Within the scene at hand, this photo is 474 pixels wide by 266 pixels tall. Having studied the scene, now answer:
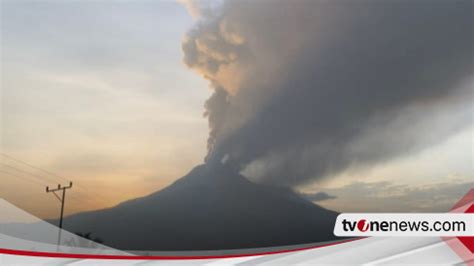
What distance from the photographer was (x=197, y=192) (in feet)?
7.63

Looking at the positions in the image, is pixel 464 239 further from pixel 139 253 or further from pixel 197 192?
pixel 139 253

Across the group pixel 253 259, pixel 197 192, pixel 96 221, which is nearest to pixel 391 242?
pixel 253 259

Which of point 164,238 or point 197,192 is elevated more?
point 197,192

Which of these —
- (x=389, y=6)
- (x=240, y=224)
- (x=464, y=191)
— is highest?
(x=389, y=6)

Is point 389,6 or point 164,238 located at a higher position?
point 389,6

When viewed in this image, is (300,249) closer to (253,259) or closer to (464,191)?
(253,259)

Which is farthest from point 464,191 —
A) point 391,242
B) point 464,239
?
point 391,242

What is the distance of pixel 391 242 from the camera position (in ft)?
7.34

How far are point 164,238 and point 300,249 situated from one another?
30.1 inches

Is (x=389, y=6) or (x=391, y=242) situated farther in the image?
(x=389, y=6)

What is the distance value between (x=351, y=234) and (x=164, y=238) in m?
1.04

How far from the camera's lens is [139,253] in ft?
7.64

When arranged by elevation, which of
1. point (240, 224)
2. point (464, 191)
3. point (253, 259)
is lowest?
point (253, 259)

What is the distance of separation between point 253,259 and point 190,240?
0.37 meters
